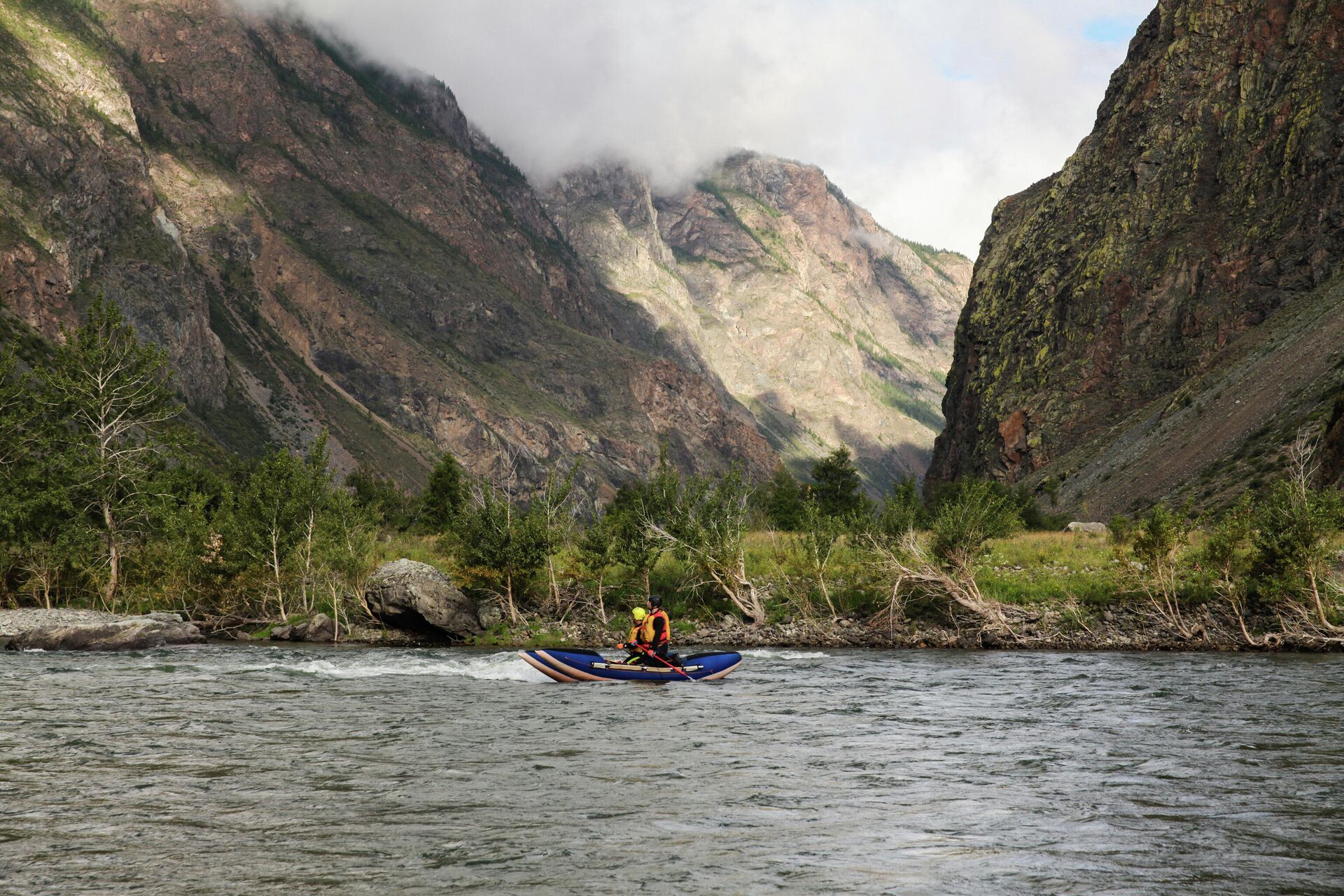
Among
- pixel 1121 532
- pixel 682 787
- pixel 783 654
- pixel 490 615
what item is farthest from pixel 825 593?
pixel 682 787

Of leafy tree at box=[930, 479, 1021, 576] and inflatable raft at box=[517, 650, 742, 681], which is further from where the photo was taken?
leafy tree at box=[930, 479, 1021, 576]

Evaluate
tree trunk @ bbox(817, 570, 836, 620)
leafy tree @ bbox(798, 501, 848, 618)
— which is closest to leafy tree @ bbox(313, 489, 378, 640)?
leafy tree @ bbox(798, 501, 848, 618)

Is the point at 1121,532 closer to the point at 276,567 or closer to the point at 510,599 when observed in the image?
the point at 510,599

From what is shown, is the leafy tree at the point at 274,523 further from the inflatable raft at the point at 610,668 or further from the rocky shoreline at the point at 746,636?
the inflatable raft at the point at 610,668

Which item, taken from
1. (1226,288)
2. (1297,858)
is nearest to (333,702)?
(1297,858)

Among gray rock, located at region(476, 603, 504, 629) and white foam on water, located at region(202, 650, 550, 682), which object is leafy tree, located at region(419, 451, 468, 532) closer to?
gray rock, located at region(476, 603, 504, 629)

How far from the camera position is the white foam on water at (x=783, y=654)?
36.8m

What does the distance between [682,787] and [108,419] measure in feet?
163

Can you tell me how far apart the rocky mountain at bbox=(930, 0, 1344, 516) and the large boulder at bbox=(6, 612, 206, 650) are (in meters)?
55.7

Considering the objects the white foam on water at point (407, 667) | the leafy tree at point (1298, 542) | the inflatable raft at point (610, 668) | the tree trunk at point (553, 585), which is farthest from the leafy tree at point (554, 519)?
the leafy tree at point (1298, 542)

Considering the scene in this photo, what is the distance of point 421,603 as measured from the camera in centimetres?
4453

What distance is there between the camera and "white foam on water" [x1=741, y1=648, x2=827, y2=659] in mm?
36781

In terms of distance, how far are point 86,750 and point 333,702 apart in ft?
24.3

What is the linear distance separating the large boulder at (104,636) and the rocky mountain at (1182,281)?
55.7m
